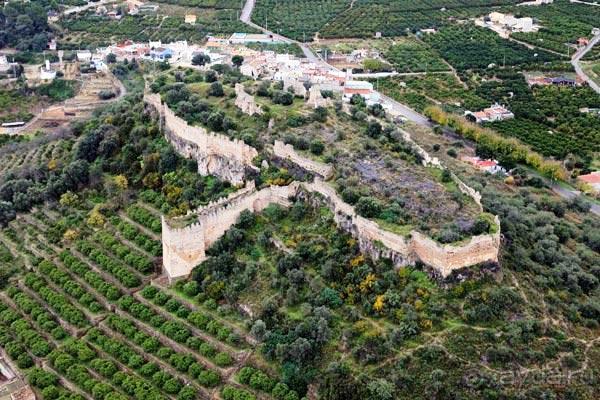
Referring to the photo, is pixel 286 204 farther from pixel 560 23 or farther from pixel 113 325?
pixel 560 23

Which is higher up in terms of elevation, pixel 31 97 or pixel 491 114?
pixel 491 114

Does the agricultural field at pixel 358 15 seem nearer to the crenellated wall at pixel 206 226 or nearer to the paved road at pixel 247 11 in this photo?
the paved road at pixel 247 11

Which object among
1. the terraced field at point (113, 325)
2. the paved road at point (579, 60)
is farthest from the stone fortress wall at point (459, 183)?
the paved road at point (579, 60)

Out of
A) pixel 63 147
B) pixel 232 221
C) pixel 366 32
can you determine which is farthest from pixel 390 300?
pixel 366 32

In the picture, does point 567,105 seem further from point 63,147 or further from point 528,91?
point 63,147

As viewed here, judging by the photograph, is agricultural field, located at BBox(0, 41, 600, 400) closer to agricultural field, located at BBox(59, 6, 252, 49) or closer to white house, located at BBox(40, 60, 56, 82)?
white house, located at BBox(40, 60, 56, 82)

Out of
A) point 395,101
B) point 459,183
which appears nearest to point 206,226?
point 459,183

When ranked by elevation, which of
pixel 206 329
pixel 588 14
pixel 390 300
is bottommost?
pixel 588 14
